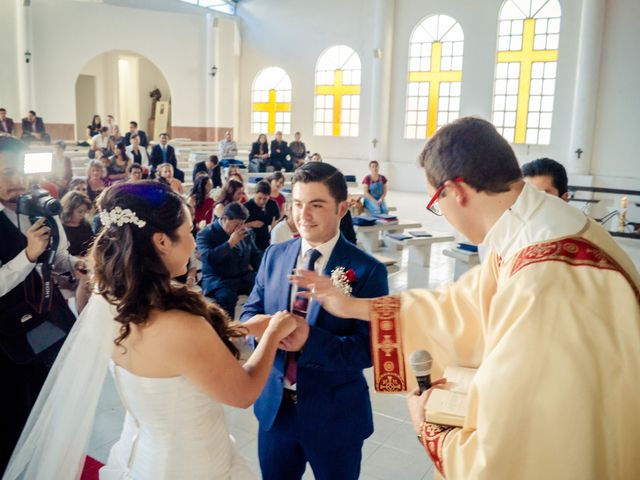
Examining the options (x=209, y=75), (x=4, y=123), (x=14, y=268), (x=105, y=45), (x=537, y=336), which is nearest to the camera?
(x=537, y=336)

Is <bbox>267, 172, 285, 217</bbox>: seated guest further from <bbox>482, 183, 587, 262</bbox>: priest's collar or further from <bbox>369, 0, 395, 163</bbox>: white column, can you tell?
<bbox>369, 0, 395, 163</bbox>: white column

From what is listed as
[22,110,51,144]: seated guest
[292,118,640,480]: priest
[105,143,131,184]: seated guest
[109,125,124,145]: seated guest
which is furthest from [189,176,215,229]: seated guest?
[22,110,51,144]: seated guest

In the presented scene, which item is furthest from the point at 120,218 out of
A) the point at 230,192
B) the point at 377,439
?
the point at 230,192

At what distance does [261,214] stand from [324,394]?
5.79 metres

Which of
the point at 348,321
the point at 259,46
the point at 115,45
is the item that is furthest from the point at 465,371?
the point at 259,46

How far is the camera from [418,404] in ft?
5.60

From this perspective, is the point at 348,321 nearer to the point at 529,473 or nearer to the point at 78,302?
the point at 529,473

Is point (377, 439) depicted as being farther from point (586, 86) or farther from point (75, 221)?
point (586, 86)

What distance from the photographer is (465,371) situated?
1906 mm

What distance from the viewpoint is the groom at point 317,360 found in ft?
7.04

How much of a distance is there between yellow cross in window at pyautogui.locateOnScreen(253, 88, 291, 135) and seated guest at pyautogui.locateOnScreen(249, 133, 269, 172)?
16.4ft

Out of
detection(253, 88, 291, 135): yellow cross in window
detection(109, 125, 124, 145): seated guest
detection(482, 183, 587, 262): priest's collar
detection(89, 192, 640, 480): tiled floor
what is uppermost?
detection(253, 88, 291, 135): yellow cross in window

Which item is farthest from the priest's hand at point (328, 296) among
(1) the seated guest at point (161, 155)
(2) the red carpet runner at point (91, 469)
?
(1) the seated guest at point (161, 155)

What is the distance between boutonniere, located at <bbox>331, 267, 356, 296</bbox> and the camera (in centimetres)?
222
